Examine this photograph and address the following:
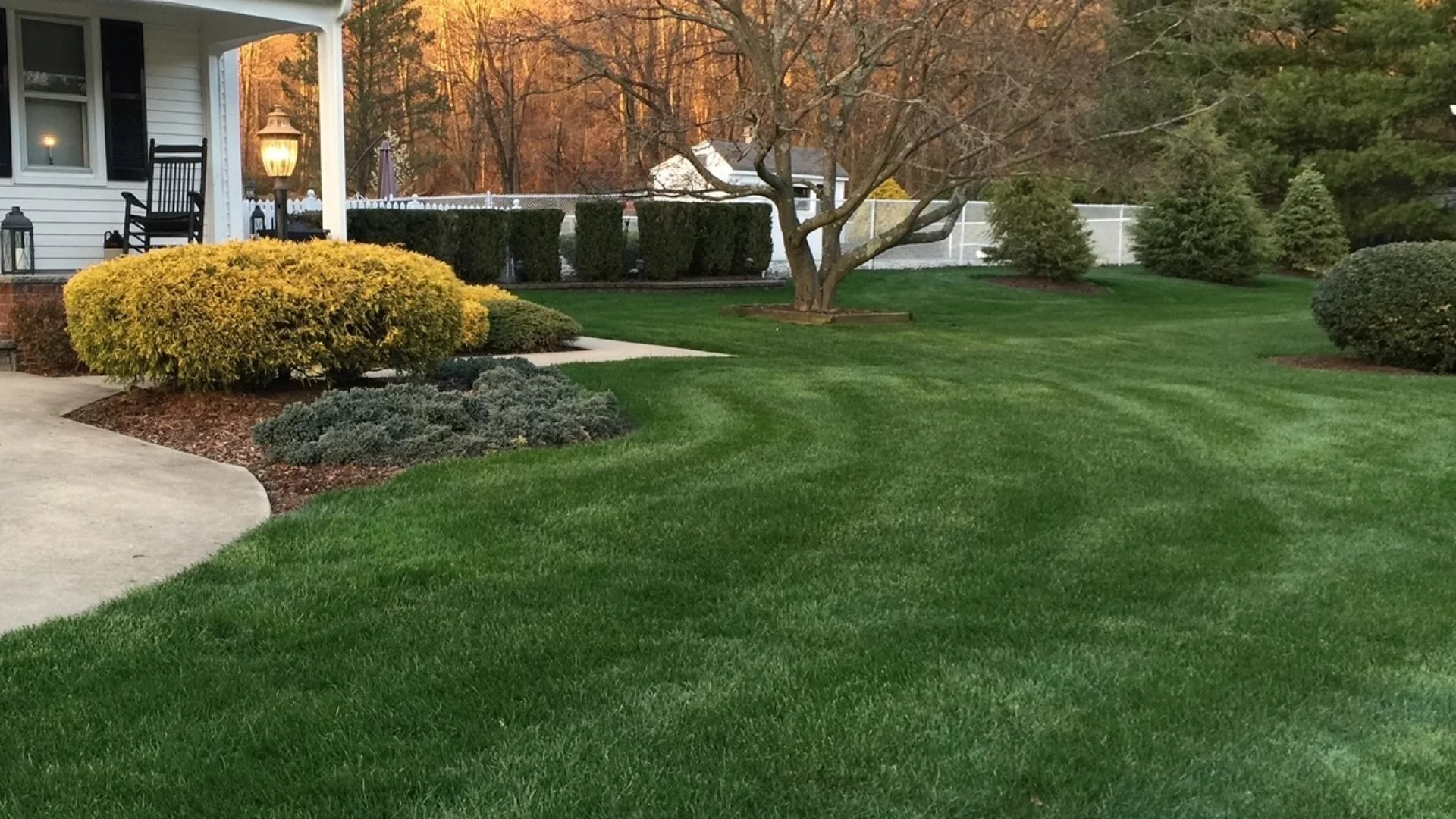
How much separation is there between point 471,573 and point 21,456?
10.1 feet

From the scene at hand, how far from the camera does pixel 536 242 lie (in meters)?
19.4

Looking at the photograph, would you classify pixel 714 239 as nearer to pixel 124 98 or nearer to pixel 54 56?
pixel 124 98

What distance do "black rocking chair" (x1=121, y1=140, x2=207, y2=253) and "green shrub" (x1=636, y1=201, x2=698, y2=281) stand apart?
9.60 m

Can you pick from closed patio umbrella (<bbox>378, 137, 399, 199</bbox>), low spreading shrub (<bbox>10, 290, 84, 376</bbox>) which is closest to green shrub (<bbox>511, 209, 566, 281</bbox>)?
closed patio umbrella (<bbox>378, 137, 399, 199</bbox>)

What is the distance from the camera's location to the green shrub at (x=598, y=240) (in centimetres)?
1994

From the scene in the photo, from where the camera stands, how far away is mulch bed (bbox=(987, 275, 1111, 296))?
23.0 m

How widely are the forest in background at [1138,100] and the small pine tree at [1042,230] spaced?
1033 mm

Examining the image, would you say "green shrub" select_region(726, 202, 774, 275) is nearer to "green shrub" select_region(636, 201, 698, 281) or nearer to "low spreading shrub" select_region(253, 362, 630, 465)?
"green shrub" select_region(636, 201, 698, 281)

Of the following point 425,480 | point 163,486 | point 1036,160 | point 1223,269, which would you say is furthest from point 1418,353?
point 1223,269

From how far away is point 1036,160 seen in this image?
1688cm

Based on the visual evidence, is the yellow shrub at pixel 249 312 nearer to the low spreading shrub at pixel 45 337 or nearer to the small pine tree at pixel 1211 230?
the low spreading shrub at pixel 45 337

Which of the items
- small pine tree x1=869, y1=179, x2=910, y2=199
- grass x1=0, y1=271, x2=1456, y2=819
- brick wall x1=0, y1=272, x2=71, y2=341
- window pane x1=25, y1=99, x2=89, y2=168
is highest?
small pine tree x1=869, y1=179, x2=910, y2=199

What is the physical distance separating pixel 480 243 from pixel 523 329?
7579mm

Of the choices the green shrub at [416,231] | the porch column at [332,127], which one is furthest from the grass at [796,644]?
the green shrub at [416,231]
